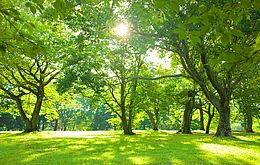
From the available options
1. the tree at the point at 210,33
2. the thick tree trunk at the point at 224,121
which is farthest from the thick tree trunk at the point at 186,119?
the thick tree trunk at the point at 224,121

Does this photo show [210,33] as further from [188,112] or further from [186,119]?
[186,119]

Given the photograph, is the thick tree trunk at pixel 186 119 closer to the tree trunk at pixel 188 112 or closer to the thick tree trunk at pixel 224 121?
the tree trunk at pixel 188 112

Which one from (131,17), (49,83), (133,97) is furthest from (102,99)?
(131,17)

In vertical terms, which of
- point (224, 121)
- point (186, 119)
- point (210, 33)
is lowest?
point (224, 121)

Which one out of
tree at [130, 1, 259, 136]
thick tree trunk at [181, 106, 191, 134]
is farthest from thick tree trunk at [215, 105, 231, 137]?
thick tree trunk at [181, 106, 191, 134]

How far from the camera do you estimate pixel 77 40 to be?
12.8m

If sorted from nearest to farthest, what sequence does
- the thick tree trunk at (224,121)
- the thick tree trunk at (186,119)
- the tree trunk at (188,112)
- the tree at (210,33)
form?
1. the tree at (210,33)
2. the thick tree trunk at (224,121)
3. the tree trunk at (188,112)
4. the thick tree trunk at (186,119)

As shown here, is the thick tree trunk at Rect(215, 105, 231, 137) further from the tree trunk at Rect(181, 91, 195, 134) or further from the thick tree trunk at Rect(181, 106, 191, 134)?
the thick tree trunk at Rect(181, 106, 191, 134)

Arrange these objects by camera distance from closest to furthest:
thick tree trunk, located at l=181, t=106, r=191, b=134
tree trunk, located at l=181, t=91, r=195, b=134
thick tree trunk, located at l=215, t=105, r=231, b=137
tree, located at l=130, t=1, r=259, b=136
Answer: tree, located at l=130, t=1, r=259, b=136, thick tree trunk, located at l=215, t=105, r=231, b=137, tree trunk, located at l=181, t=91, r=195, b=134, thick tree trunk, located at l=181, t=106, r=191, b=134

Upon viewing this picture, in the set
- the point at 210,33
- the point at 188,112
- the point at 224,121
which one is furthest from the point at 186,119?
the point at 210,33

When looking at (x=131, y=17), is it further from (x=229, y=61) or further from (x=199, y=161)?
(x=229, y=61)

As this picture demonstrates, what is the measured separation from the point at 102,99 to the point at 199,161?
1990cm

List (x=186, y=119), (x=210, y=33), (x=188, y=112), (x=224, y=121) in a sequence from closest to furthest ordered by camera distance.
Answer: (x=210, y=33) → (x=224, y=121) → (x=188, y=112) → (x=186, y=119)

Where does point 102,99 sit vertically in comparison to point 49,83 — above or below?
below
